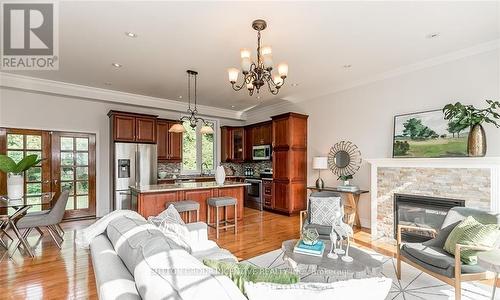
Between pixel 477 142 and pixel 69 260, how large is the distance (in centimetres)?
571

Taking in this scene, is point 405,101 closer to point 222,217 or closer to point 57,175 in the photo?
point 222,217

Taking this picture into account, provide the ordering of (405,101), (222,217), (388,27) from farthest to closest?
1. (222,217)
2. (405,101)
3. (388,27)

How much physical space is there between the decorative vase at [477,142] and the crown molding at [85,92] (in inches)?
237

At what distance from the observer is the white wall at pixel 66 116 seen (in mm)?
4934

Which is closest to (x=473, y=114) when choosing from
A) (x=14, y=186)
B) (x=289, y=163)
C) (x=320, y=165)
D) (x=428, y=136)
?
(x=428, y=136)

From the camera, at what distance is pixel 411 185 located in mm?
4066

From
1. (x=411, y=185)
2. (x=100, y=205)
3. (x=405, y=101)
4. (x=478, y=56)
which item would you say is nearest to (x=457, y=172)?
(x=411, y=185)

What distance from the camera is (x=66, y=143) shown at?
552cm

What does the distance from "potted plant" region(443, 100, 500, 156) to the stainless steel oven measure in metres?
4.44

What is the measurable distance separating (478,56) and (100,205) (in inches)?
303

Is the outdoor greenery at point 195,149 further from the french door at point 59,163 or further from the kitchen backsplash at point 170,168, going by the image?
the french door at point 59,163

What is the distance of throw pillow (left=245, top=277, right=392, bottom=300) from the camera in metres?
1.01

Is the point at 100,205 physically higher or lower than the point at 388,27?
lower

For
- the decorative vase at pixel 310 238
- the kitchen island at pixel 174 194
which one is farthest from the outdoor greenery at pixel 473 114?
the kitchen island at pixel 174 194
